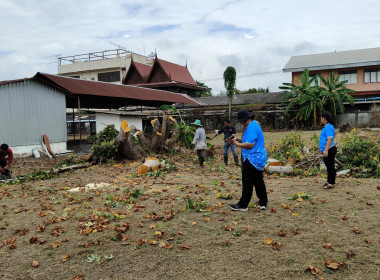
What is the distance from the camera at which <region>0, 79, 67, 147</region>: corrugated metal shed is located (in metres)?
14.3

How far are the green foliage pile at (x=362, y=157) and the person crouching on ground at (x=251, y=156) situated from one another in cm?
497

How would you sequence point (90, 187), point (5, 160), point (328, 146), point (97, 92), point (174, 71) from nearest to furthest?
point (328, 146), point (90, 187), point (5, 160), point (97, 92), point (174, 71)

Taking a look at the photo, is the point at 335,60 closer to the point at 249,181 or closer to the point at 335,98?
the point at 335,98

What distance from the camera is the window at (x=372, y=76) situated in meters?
28.4

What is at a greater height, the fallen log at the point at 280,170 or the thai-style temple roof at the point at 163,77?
the thai-style temple roof at the point at 163,77

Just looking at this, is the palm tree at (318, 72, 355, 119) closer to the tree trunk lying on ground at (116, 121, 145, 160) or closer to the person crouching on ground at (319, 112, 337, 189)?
the tree trunk lying on ground at (116, 121, 145, 160)

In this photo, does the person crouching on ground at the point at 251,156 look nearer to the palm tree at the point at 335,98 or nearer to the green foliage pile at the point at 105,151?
the green foliage pile at the point at 105,151

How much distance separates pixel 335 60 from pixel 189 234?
2944cm

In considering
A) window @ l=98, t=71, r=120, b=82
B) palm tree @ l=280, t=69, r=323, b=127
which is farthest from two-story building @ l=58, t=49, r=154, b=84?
palm tree @ l=280, t=69, r=323, b=127

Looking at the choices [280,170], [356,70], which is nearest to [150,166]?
[280,170]

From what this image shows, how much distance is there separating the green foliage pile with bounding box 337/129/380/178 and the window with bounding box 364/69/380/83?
2141cm

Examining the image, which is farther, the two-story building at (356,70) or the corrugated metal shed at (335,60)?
the corrugated metal shed at (335,60)

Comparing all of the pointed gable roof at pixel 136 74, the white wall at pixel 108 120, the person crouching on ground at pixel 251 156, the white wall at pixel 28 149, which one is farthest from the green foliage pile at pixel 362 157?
the pointed gable roof at pixel 136 74

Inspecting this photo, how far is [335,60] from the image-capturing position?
30.0 metres
